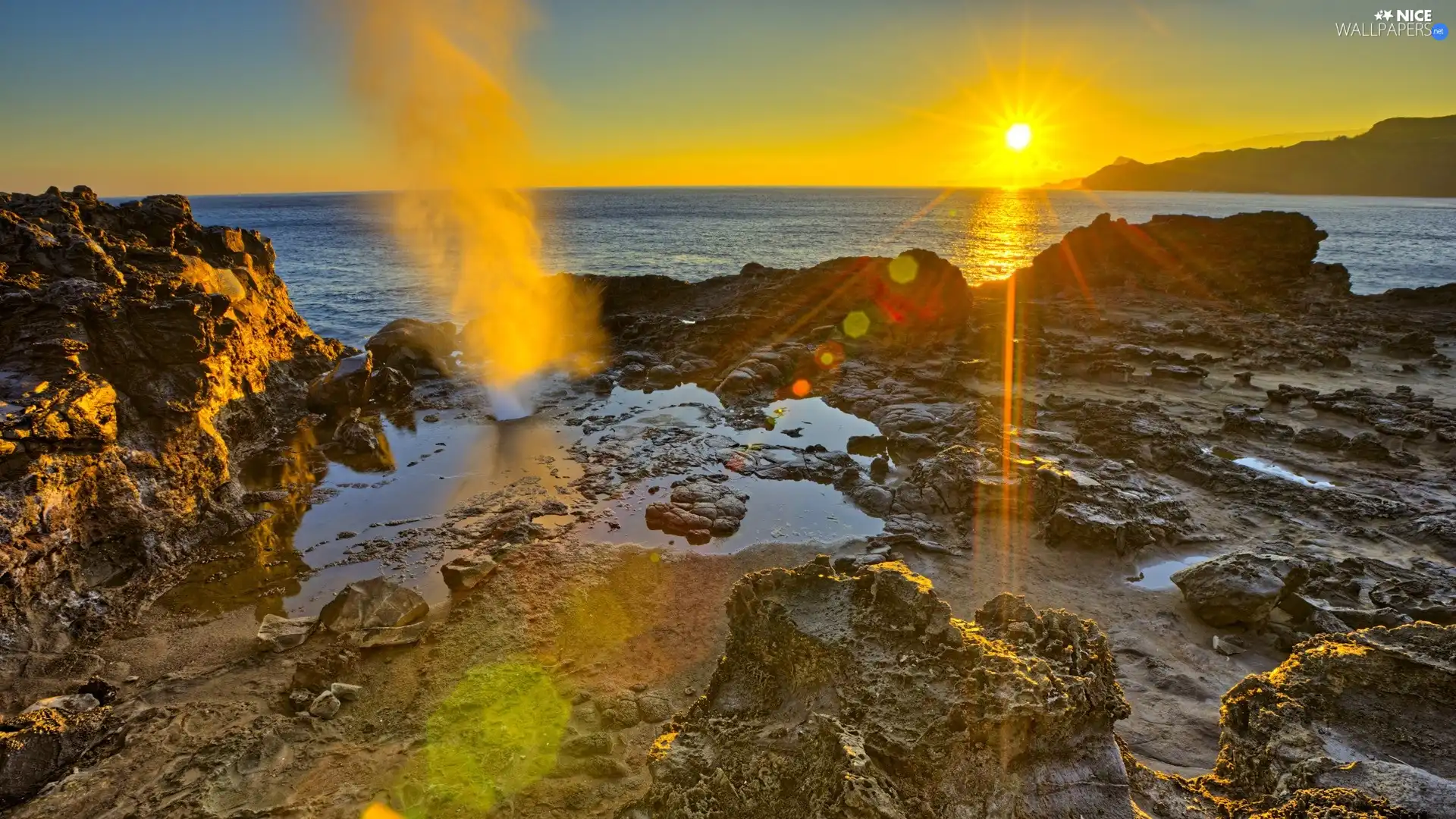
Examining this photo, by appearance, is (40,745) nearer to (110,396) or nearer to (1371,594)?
(110,396)

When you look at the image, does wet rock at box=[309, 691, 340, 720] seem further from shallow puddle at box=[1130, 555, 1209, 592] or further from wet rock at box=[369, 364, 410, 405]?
wet rock at box=[369, 364, 410, 405]

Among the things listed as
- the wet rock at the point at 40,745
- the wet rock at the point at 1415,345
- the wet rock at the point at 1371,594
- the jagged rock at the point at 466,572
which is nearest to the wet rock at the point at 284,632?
the wet rock at the point at 40,745

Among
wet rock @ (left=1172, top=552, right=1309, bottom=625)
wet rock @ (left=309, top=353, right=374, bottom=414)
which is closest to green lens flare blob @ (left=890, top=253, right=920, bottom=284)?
wet rock @ (left=1172, top=552, right=1309, bottom=625)

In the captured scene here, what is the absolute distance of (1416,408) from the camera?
14539 millimetres

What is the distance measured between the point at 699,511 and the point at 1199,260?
1398 inches

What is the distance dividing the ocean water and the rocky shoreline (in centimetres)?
1643

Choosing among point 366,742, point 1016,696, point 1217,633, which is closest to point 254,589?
point 366,742

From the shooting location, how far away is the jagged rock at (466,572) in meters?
9.16

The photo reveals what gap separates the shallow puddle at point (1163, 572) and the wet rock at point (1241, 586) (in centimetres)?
53

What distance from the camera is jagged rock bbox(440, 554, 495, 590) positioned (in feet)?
30.1

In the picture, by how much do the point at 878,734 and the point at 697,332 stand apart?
66.8 feet

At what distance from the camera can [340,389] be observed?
1714 cm

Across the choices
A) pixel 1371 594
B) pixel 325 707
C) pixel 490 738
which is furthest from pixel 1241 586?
pixel 325 707

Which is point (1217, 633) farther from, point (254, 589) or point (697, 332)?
point (697, 332)
